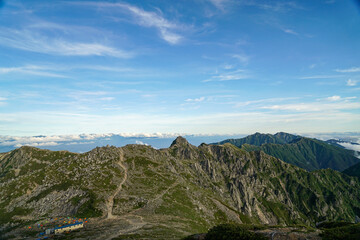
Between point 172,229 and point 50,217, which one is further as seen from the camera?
point 50,217

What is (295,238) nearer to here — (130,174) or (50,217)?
(50,217)

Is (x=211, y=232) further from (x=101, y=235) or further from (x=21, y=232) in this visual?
(x=21, y=232)

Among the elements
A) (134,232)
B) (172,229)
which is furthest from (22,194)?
(172,229)

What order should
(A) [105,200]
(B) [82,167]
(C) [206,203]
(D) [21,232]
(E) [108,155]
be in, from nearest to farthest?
(D) [21,232] → (A) [105,200] → (C) [206,203] → (B) [82,167] → (E) [108,155]

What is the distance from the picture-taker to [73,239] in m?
76.4

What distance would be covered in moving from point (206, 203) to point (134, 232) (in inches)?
3247

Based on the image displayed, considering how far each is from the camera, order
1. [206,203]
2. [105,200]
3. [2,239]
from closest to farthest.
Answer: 1. [2,239]
2. [105,200]
3. [206,203]

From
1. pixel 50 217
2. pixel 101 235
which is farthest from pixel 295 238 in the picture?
pixel 50 217

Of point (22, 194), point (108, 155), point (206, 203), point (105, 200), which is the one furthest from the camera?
point (108, 155)

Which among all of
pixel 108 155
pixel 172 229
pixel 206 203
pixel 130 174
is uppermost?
pixel 108 155

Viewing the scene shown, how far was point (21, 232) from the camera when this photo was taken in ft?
297

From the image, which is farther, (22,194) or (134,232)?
(22,194)

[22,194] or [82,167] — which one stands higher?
[82,167]

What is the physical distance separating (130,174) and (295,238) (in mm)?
141848
